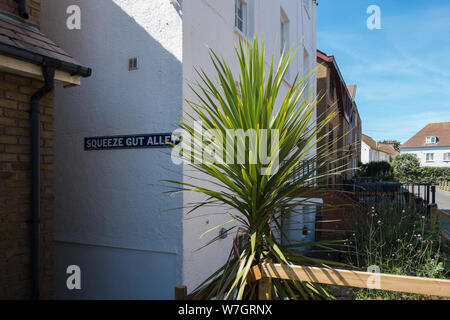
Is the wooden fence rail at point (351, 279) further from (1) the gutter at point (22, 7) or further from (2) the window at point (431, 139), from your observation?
(2) the window at point (431, 139)

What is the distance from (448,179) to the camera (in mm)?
39719

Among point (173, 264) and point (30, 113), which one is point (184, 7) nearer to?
point (30, 113)

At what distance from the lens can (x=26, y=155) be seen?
4215mm

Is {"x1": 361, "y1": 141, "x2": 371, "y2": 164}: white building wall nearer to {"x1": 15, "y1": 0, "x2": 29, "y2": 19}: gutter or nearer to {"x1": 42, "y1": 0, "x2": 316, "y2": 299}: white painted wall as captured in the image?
{"x1": 42, "y1": 0, "x2": 316, "y2": 299}: white painted wall

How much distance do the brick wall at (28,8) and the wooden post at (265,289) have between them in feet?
14.7

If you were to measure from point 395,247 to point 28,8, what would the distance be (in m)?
6.35

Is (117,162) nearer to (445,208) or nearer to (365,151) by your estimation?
(445,208)

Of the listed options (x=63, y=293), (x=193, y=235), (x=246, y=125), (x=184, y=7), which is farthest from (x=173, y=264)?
(x=184, y=7)

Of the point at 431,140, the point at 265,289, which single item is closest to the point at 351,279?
the point at 265,289

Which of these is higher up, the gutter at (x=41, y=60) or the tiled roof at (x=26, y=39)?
the tiled roof at (x=26, y=39)

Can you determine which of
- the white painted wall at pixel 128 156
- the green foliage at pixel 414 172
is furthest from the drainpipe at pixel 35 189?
the green foliage at pixel 414 172

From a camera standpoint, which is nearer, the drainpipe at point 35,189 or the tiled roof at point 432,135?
the drainpipe at point 35,189

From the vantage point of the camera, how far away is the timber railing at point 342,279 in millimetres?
2127

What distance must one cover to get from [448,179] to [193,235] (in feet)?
143
